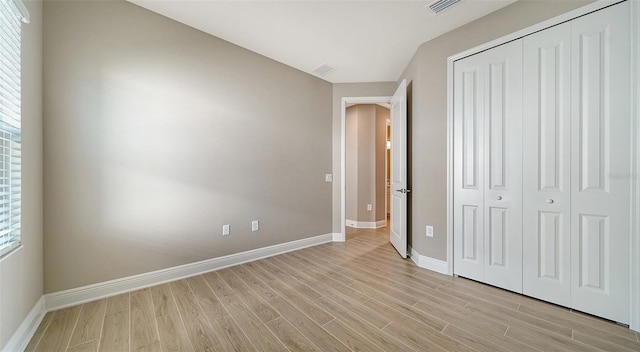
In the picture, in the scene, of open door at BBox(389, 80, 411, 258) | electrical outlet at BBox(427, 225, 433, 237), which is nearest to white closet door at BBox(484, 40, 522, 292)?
electrical outlet at BBox(427, 225, 433, 237)

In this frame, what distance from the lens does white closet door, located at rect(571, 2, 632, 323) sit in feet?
5.44

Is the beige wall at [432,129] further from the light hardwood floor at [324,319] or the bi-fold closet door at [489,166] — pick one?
the light hardwood floor at [324,319]

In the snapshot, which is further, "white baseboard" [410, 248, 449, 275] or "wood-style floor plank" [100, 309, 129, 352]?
"white baseboard" [410, 248, 449, 275]

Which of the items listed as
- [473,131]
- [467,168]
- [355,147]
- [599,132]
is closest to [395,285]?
[467,168]

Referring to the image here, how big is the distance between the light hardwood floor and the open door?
778 millimetres

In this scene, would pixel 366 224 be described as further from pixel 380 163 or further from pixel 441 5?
pixel 441 5

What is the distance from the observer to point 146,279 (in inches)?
87.0

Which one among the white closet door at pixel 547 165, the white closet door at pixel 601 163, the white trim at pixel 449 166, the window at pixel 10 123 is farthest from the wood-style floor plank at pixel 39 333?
the white closet door at pixel 601 163

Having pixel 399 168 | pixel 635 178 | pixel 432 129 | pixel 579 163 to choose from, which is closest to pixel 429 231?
pixel 399 168

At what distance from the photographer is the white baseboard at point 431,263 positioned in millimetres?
2564

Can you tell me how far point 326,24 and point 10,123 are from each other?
8.15 feet

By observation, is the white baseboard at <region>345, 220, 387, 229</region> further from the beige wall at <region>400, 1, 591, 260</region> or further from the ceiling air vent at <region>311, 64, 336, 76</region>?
the ceiling air vent at <region>311, 64, 336, 76</region>

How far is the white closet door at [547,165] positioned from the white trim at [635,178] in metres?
0.30

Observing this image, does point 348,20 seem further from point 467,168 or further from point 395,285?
point 395,285
